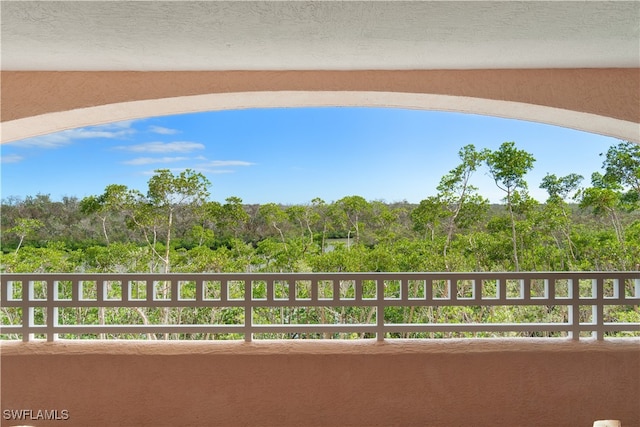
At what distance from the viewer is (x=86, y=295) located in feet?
15.9

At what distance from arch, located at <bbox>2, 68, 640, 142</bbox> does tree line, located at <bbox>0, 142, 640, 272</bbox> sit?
1.50 meters

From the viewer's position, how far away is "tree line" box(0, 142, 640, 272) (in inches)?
180

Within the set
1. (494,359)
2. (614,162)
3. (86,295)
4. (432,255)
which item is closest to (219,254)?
(86,295)

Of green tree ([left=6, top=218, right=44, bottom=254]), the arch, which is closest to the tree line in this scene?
green tree ([left=6, top=218, right=44, bottom=254])

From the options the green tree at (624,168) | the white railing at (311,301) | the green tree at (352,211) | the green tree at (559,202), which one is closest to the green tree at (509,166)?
the green tree at (559,202)

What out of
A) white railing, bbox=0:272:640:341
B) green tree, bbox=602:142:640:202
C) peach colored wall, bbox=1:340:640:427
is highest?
green tree, bbox=602:142:640:202

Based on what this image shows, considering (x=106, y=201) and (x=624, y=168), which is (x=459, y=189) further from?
(x=106, y=201)

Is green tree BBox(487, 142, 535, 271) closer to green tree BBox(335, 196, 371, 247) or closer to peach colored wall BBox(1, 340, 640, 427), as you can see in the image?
green tree BBox(335, 196, 371, 247)

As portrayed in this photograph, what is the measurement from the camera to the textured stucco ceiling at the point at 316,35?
2.15m

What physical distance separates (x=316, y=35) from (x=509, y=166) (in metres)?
3.02

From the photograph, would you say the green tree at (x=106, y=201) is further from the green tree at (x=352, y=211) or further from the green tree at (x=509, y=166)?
the green tree at (x=509, y=166)

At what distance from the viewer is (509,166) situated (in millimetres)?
4465

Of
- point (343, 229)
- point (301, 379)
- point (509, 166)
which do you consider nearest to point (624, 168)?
point (509, 166)

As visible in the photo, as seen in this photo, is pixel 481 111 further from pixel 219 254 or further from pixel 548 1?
pixel 219 254
